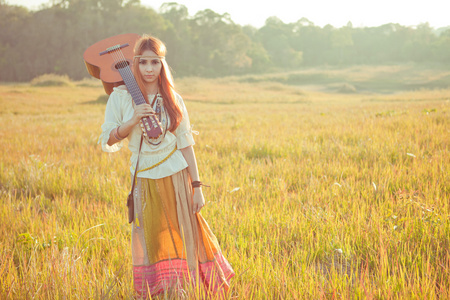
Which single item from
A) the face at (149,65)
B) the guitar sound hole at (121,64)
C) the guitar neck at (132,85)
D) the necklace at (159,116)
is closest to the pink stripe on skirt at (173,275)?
the necklace at (159,116)

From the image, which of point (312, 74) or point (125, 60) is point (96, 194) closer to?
point (125, 60)

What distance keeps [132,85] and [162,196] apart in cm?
70

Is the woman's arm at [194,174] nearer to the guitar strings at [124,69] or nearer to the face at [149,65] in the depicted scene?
the guitar strings at [124,69]

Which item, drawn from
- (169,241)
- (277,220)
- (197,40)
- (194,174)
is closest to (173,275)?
(169,241)

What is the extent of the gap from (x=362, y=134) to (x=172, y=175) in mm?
5395

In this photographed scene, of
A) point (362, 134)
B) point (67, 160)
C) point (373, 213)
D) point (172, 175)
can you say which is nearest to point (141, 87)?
point (172, 175)

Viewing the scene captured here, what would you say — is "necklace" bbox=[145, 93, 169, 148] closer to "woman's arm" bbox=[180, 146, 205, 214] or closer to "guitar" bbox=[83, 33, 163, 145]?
"guitar" bbox=[83, 33, 163, 145]

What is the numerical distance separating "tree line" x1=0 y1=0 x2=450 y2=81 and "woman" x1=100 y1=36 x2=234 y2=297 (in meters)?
17.8

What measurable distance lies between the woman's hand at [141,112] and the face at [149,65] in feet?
0.77

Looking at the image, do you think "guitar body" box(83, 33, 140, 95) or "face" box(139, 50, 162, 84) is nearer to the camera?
"face" box(139, 50, 162, 84)

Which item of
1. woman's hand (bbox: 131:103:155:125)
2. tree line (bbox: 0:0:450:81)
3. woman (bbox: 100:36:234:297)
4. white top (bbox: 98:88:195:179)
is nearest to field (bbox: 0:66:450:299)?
woman (bbox: 100:36:234:297)

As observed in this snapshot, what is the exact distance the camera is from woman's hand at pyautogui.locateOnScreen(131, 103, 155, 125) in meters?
1.76

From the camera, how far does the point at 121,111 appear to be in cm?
195

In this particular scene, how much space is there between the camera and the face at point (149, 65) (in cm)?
189
